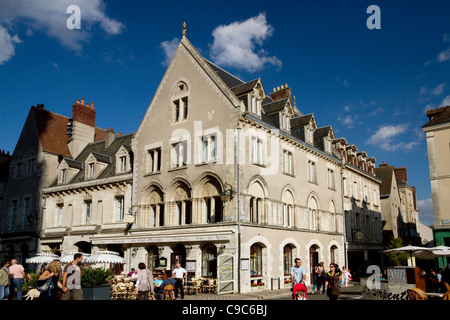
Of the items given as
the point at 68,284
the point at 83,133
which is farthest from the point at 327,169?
the point at 68,284

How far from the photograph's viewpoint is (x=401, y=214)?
42.5m

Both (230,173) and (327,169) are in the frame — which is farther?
(327,169)

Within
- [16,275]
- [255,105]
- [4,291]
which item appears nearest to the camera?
[16,275]

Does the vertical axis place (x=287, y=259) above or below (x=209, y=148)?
below

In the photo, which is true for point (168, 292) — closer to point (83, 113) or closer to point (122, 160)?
point (122, 160)

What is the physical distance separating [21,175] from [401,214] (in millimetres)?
36175

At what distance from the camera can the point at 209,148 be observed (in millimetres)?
21062

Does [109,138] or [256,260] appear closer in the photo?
[256,260]

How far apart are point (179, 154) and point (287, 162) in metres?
6.44

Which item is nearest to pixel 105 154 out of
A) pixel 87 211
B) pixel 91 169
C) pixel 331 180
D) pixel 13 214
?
pixel 91 169

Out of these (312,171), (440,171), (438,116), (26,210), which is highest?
(438,116)

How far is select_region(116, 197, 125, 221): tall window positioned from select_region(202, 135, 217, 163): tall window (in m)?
7.33

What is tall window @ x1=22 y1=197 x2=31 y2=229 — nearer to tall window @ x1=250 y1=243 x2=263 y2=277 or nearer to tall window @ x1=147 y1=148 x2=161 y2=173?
tall window @ x1=147 y1=148 x2=161 y2=173

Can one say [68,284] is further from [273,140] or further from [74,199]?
[74,199]
